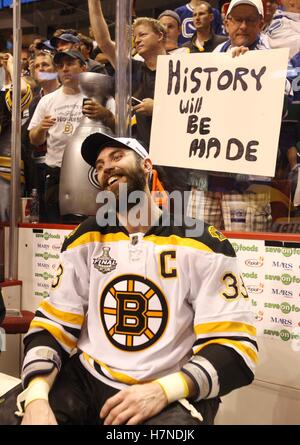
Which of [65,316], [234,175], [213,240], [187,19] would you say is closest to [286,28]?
[187,19]

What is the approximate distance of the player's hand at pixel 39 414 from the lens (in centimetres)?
114

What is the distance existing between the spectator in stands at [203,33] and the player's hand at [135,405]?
1.50 metres


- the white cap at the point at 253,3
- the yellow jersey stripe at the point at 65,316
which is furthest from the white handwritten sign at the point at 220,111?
the yellow jersey stripe at the point at 65,316

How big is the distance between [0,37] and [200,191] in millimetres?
1682

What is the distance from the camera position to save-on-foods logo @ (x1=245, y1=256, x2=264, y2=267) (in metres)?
1.84

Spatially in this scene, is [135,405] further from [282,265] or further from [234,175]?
[234,175]

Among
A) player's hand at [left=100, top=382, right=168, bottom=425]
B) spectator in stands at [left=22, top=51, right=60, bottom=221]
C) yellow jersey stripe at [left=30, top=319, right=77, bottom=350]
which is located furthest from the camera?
spectator in stands at [left=22, top=51, right=60, bottom=221]

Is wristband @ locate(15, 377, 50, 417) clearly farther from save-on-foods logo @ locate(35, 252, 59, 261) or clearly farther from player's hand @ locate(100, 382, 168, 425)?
save-on-foods logo @ locate(35, 252, 59, 261)

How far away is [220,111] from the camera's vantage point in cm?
200

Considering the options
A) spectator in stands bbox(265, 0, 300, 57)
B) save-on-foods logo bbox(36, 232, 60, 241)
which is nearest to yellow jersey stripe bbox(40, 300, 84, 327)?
save-on-foods logo bbox(36, 232, 60, 241)

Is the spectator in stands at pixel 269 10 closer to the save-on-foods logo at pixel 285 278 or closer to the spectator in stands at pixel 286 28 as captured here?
the spectator in stands at pixel 286 28

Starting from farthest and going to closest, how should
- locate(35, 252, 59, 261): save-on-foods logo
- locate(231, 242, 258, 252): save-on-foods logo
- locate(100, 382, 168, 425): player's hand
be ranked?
locate(35, 252, 59, 261): save-on-foods logo
locate(231, 242, 258, 252): save-on-foods logo
locate(100, 382, 168, 425): player's hand

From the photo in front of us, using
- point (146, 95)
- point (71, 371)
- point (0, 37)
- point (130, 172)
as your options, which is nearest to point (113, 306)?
point (71, 371)
